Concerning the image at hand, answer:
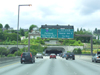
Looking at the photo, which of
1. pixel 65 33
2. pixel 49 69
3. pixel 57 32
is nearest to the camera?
pixel 49 69

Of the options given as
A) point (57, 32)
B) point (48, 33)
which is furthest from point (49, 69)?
point (57, 32)

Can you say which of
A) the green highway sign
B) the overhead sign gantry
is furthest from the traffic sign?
the green highway sign

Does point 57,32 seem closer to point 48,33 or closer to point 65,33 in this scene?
point 65,33

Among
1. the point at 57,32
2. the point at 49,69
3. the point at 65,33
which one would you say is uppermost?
the point at 57,32

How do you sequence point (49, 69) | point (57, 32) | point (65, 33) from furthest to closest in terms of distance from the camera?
point (57, 32) < point (65, 33) < point (49, 69)

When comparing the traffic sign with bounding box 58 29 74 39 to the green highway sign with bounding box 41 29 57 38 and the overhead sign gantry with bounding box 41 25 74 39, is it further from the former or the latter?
the green highway sign with bounding box 41 29 57 38

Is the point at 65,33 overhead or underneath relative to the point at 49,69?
overhead

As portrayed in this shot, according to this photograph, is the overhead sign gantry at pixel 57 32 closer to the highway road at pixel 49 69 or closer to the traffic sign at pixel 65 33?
the traffic sign at pixel 65 33

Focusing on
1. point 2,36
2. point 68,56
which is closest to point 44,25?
point 68,56

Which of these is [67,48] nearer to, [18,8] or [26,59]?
[18,8]

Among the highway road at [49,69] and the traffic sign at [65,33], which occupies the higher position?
the traffic sign at [65,33]

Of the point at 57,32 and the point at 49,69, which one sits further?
the point at 57,32

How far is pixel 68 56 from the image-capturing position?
42156 millimetres

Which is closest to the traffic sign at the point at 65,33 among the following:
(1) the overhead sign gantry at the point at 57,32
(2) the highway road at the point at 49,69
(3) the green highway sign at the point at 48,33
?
(1) the overhead sign gantry at the point at 57,32
